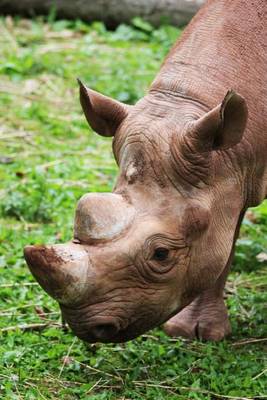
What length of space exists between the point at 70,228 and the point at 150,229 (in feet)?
8.73

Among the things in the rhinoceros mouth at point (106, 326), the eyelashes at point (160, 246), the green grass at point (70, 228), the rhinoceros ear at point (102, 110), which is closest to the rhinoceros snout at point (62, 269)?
the rhinoceros mouth at point (106, 326)

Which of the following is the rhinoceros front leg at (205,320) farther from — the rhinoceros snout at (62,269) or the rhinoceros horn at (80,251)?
the rhinoceros snout at (62,269)

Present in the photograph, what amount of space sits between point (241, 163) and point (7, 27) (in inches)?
297

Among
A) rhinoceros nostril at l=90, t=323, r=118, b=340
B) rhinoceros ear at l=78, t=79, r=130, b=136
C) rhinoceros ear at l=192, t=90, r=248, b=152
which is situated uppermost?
rhinoceros ear at l=192, t=90, r=248, b=152

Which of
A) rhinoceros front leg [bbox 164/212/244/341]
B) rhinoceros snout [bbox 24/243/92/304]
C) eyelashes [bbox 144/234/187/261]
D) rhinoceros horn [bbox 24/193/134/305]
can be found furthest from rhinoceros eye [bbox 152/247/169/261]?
rhinoceros front leg [bbox 164/212/244/341]

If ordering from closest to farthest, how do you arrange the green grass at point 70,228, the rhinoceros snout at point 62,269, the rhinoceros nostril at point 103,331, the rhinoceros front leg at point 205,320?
the rhinoceros snout at point 62,269, the rhinoceros nostril at point 103,331, the green grass at point 70,228, the rhinoceros front leg at point 205,320

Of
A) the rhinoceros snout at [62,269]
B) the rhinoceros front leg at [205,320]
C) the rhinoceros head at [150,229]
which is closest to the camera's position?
the rhinoceros snout at [62,269]

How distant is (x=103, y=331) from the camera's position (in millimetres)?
4484

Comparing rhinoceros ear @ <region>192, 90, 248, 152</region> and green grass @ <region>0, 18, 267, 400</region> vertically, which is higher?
rhinoceros ear @ <region>192, 90, 248, 152</region>

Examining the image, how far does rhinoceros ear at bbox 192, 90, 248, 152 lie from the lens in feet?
14.6

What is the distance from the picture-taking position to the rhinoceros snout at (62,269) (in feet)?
13.9

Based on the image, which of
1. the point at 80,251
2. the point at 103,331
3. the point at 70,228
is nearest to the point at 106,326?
the point at 103,331

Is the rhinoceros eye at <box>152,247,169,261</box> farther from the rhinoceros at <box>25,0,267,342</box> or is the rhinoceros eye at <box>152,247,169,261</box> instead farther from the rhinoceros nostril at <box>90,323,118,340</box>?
the rhinoceros nostril at <box>90,323,118,340</box>

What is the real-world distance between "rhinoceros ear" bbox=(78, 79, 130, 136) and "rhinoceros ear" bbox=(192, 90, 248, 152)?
50 cm
